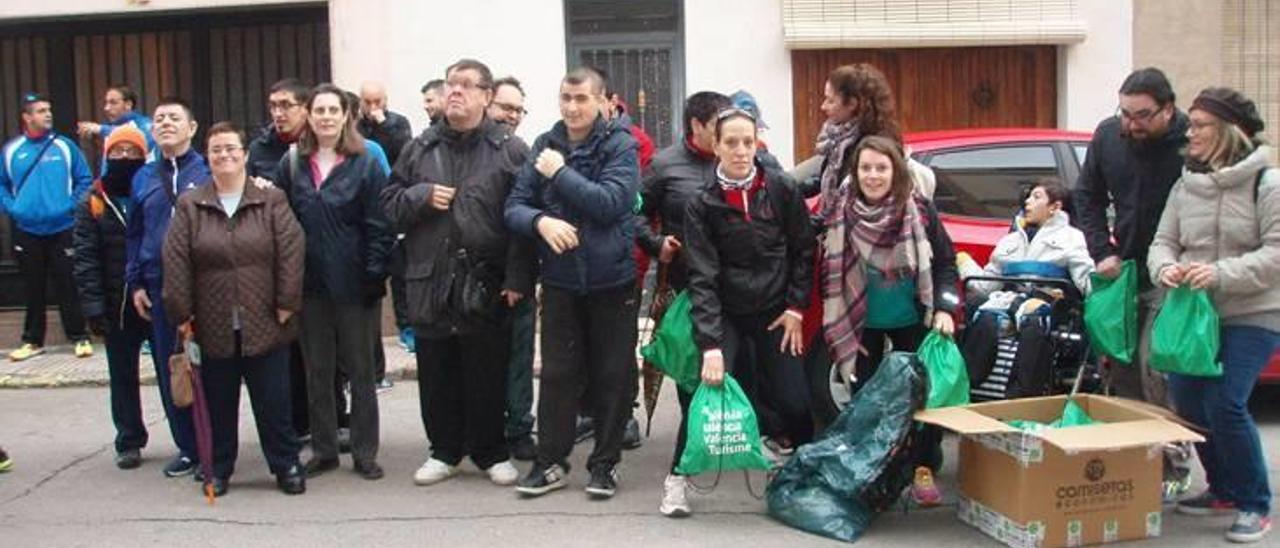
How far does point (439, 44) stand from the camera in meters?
11.7

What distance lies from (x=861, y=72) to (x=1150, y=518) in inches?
88.9

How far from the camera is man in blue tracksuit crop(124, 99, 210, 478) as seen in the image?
677 cm

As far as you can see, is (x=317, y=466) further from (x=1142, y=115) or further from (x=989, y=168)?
(x=989, y=168)

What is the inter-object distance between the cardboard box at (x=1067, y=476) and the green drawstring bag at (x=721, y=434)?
703mm

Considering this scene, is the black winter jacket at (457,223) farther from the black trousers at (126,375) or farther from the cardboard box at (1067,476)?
the cardboard box at (1067,476)

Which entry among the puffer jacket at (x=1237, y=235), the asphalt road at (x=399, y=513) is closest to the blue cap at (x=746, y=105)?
the asphalt road at (x=399, y=513)

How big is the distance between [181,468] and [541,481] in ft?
6.32

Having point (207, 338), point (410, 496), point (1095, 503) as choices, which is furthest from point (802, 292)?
point (207, 338)

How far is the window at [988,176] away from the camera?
28.9 ft

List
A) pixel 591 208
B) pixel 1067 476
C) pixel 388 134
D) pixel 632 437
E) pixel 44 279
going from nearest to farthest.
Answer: pixel 1067 476
pixel 591 208
pixel 632 437
pixel 388 134
pixel 44 279

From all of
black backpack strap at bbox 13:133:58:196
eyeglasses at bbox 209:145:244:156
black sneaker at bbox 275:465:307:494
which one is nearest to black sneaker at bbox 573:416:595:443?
black sneaker at bbox 275:465:307:494

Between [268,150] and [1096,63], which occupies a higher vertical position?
[1096,63]

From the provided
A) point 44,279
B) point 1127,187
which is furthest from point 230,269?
point 44,279

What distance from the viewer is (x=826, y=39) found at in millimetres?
11586
